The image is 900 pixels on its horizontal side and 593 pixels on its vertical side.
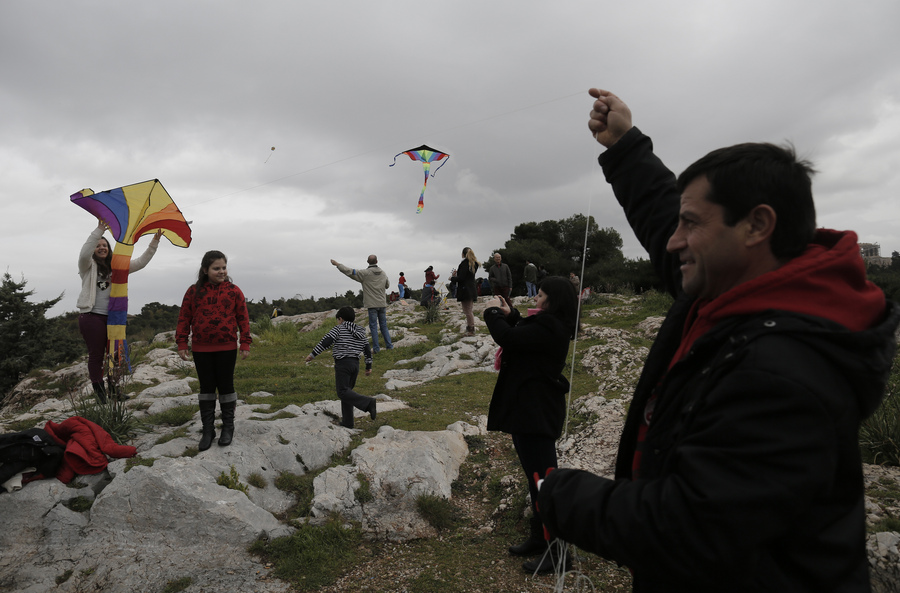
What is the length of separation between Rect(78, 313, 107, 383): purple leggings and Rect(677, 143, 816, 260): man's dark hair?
6843 mm

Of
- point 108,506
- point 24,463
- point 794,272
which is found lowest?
point 108,506

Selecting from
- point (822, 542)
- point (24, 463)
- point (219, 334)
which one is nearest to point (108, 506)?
point (24, 463)

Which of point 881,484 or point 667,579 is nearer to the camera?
point 667,579

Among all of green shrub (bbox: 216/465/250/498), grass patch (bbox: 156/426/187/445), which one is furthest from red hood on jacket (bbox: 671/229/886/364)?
grass patch (bbox: 156/426/187/445)

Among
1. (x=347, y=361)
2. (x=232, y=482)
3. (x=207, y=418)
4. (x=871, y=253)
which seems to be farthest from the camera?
(x=871, y=253)

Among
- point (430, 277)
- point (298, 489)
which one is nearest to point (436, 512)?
point (298, 489)

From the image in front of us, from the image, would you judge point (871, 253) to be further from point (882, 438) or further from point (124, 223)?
point (124, 223)

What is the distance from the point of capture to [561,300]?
12.1ft

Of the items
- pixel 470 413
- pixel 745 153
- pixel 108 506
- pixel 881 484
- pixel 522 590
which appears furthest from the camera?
pixel 470 413

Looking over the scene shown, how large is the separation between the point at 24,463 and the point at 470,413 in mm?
4859

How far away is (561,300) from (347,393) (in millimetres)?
3452

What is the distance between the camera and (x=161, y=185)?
6754 mm

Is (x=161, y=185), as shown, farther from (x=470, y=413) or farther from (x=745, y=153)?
(x=745, y=153)

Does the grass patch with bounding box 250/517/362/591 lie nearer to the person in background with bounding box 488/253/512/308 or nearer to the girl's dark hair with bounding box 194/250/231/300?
the girl's dark hair with bounding box 194/250/231/300
